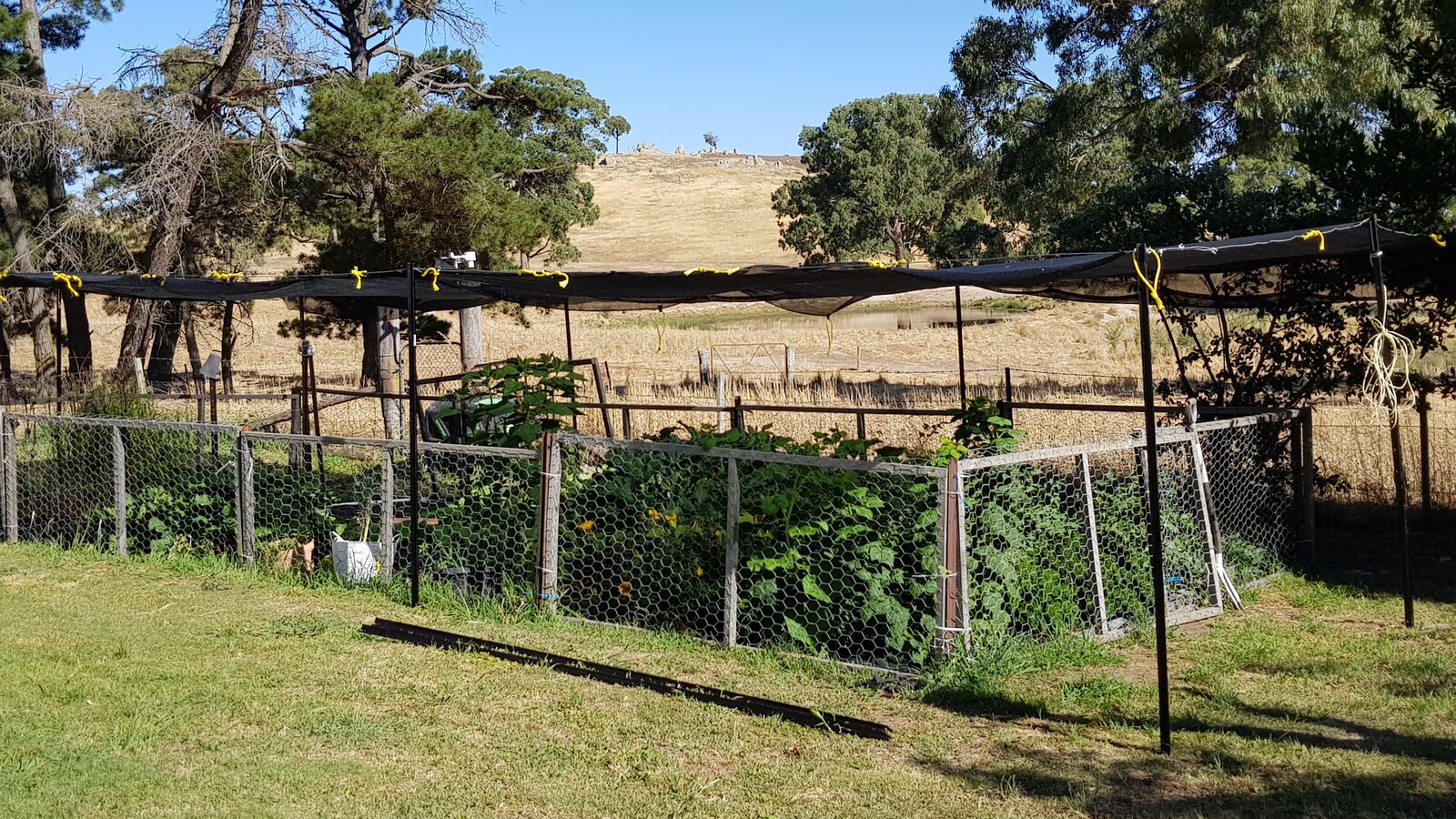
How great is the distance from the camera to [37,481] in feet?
33.8

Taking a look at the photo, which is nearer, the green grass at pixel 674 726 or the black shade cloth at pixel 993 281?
the green grass at pixel 674 726

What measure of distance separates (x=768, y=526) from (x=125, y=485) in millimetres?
5420

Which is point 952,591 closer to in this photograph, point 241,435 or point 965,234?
point 241,435

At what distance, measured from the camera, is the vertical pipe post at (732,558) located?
6.73 m

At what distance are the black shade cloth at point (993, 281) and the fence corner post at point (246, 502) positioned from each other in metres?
1.23

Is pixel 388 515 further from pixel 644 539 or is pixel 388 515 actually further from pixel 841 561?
pixel 841 561

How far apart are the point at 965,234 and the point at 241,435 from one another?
4692 centimetres

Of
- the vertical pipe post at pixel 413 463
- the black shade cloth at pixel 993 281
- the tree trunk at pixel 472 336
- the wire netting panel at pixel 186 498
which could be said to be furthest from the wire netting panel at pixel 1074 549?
the tree trunk at pixel 472 336

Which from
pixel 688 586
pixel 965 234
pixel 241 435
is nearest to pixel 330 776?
pixel 688 586

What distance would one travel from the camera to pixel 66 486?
10.2 metres

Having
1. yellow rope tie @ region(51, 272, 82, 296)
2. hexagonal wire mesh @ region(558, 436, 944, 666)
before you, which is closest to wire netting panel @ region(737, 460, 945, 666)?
hexagonal wire mesh @ region(558, 436, 944, 666)

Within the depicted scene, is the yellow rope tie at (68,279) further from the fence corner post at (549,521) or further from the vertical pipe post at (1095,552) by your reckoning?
the vertical pipe post at (1095,552)

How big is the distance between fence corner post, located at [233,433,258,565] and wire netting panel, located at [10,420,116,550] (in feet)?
4.49

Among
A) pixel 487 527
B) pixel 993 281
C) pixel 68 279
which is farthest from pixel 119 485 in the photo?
pixel 993 281
